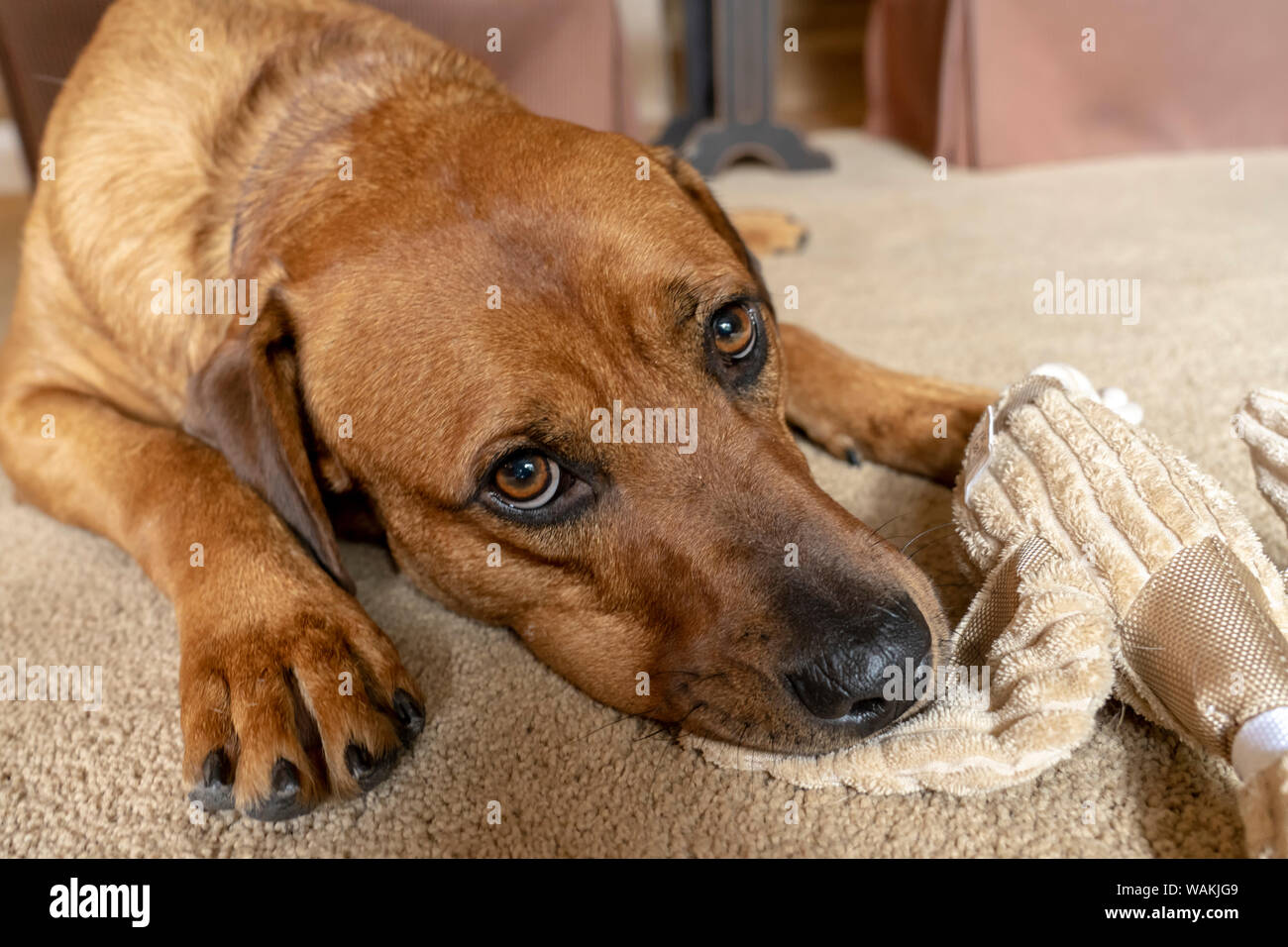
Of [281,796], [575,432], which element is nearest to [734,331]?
[575,432]

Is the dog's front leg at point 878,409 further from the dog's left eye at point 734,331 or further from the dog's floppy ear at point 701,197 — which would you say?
the dog's left eye at point 734,331

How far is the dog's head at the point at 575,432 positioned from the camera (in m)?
1.47

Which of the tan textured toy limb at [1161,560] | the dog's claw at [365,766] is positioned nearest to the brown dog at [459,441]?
the dog's claw at [365,766]

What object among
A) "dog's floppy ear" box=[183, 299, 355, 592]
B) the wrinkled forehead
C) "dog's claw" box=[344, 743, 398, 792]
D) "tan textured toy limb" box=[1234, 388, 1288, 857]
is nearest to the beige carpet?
"dog's claw" box=[344, 743, 398, 792]

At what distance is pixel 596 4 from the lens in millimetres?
4312

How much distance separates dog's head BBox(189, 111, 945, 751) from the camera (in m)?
1.47

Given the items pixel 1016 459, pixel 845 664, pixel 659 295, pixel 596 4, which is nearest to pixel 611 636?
pixel 845 664

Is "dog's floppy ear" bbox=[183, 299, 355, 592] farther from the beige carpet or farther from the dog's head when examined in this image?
the beige carpet

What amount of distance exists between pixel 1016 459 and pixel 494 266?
0.95m

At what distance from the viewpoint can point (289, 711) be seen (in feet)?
4.96

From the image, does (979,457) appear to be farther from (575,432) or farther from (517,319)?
(517,319)
